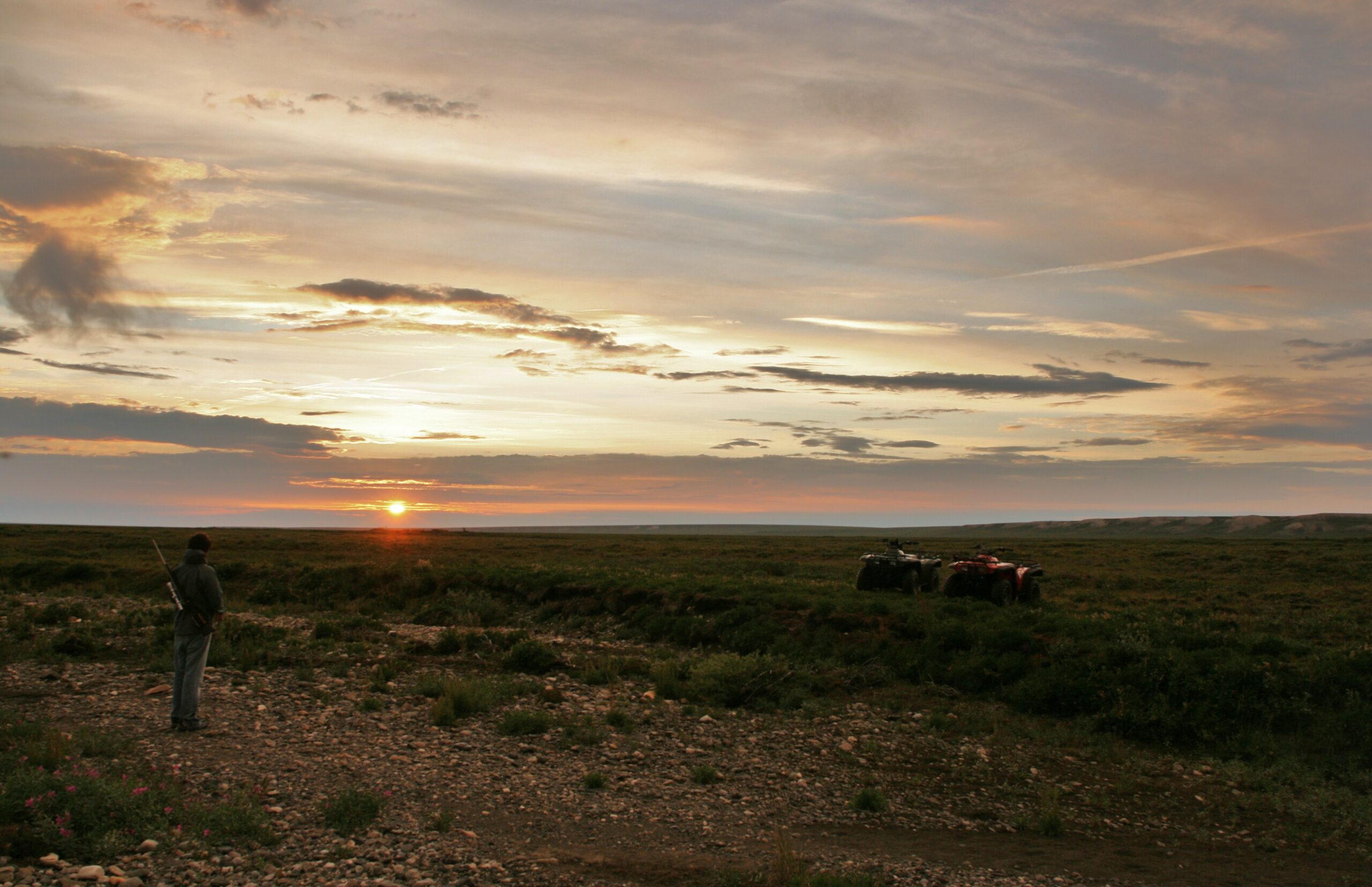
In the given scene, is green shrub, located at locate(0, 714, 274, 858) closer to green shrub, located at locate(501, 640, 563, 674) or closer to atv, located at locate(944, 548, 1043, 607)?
green shrub, located at locate(501, 640, 563, 674)

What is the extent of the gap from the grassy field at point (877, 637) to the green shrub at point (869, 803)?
4996 mm

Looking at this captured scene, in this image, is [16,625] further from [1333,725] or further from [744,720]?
[1333,725]

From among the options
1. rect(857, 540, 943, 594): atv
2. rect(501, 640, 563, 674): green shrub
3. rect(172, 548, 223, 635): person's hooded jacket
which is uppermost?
rect(172, 548, 223, 635): person's hooded jacket

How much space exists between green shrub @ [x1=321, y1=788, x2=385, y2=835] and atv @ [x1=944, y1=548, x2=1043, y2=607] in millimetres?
22192

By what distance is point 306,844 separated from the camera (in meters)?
9.13

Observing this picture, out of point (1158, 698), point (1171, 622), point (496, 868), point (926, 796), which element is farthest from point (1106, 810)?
point (1171, 622)

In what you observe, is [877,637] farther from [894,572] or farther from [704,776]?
[704,776]

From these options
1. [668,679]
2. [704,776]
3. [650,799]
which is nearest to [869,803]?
[704,776]

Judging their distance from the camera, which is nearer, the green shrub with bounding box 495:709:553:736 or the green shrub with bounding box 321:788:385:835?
the green shrub with bounding box 321:788:385:835

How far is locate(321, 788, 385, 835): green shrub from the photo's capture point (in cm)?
961

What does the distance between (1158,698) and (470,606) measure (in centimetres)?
2273

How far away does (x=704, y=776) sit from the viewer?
12.5 meters

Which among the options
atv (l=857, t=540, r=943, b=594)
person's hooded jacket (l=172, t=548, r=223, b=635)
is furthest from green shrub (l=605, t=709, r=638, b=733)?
atv (l=857, t=540, r=943, b=594)

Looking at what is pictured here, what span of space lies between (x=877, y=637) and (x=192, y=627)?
1543cm
